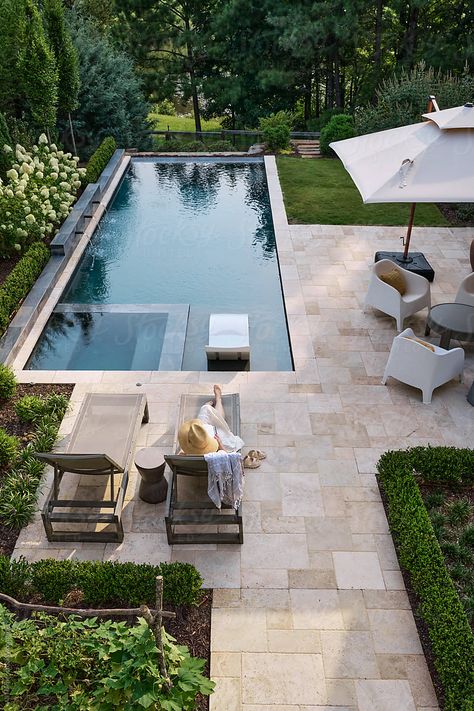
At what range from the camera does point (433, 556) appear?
521 centimetres

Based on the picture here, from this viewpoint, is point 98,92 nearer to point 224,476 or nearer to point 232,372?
point 232,372

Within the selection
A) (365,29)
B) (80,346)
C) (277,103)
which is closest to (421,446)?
(80,346)

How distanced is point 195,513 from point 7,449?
2.43 metres

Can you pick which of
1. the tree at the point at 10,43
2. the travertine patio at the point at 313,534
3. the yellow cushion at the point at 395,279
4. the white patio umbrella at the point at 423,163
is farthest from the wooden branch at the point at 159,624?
the tree at the point at 10,43

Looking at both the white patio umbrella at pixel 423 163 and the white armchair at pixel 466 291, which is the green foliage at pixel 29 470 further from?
the white armchair at pixel 466 291

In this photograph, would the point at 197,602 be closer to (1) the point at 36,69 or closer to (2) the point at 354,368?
(2) the point at 354,368

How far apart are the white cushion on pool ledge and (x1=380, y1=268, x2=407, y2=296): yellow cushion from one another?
244 centimetres

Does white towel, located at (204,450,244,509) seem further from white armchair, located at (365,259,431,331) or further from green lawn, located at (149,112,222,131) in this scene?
green lawn, located at (149,112,222,131)

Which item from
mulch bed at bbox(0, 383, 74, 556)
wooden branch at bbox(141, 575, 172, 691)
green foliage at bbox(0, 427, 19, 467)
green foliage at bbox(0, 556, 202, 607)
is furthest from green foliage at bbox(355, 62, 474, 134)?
wooden branch at bbox(141, 575, 172, 691)

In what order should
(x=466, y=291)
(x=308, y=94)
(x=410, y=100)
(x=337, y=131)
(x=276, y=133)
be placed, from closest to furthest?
(x=466, y=291) < (x=410, y=100) < (x=337, y=131) < (x=276, y=133) < (x=308, y=94)

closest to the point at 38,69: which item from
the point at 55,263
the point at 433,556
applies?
the point at 55,263

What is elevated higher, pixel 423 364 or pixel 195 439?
pixel 195 439

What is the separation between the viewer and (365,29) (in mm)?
26078

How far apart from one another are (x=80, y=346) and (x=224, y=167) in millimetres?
11828
